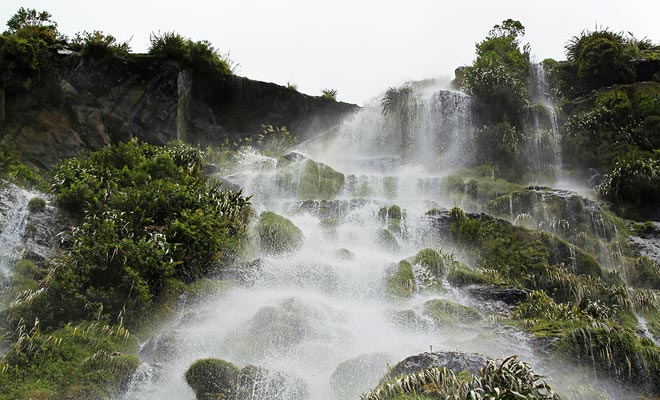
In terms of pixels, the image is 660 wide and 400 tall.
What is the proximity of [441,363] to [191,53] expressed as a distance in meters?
18.0

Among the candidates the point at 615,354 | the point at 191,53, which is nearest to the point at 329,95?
the point at 191,53

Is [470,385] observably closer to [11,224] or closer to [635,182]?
[11,224]

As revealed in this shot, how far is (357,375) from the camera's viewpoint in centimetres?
862

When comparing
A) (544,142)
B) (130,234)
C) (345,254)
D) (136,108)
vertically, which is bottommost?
(345,254)

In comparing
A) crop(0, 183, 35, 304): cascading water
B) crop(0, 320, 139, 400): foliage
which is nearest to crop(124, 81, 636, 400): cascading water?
crop(0, 320, 139, 400): foliage

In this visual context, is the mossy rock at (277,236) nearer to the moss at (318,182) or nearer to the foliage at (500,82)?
the moss at (318,182)

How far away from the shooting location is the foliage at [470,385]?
6945 mm

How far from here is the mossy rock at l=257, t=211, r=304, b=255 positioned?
1409 cm

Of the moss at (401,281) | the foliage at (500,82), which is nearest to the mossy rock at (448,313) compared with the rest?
the moss at (401,281)

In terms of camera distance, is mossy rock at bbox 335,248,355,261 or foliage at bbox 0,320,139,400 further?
mossy rock at bbox 335,248,355,261

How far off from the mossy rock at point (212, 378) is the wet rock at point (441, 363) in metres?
2.30

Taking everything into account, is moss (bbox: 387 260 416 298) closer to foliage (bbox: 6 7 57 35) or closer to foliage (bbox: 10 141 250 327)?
foliage (bbox: 10 141 250 327)

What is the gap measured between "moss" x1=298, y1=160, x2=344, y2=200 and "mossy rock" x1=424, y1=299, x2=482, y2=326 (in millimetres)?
7912

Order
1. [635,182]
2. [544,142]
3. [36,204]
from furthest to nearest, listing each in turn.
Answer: [544,142] → [635,182] → [36,204]
